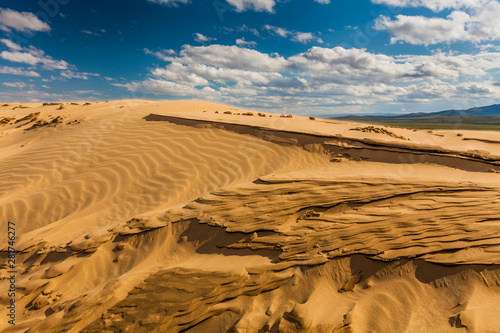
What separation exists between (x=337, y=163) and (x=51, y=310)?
19.1 ft

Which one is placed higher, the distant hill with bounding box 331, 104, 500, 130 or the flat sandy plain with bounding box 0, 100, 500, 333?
the distant hill with bounding box 331, 104, 500, 130

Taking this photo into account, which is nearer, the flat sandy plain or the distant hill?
the flat sandy plain

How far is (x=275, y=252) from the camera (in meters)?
3.23

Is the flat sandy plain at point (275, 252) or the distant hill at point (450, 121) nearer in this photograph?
the flat sandy plain at point (275, 252)

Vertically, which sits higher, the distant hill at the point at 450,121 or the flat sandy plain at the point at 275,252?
the distant hill at the point at 450,121

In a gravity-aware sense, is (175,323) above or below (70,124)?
below

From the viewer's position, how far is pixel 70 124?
12672 mm

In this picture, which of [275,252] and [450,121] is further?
[450,121]

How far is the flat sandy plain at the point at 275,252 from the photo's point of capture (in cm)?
257

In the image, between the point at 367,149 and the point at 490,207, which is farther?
the point at 367,149

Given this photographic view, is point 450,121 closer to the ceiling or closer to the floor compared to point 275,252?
closer to the ceiling

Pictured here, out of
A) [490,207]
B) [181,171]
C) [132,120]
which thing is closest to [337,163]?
[490,207]

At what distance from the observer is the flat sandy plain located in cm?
257

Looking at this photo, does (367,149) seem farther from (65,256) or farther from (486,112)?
(486,112)
